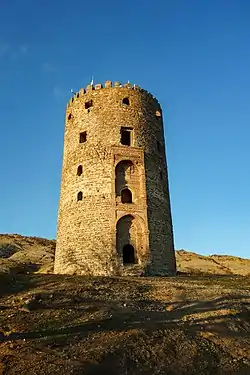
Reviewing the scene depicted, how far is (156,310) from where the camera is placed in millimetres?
13008

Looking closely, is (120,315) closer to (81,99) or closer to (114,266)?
(114,266)

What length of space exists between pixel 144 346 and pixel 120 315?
7.76ft

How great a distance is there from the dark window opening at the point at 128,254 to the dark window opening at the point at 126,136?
645 cm

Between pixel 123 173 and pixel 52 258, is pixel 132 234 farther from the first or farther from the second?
pixel 52 258

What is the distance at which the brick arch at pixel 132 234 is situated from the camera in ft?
70.2

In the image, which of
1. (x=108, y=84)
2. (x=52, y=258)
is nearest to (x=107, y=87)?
(x=108, y=84)

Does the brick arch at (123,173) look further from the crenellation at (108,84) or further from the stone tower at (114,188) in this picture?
the crenellation at (108,84)

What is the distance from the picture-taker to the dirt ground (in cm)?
877

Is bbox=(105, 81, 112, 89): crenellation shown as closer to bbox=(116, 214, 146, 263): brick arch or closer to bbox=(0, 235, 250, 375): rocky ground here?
bbox=(116, 214, 146, 263): brick arch

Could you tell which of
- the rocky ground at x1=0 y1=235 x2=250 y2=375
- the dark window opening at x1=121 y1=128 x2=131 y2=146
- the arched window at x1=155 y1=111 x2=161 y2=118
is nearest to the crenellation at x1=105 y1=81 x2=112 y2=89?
the dark window opening at x1=121 y1=128 x2=131 y2=146

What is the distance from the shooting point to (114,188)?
73.3ft

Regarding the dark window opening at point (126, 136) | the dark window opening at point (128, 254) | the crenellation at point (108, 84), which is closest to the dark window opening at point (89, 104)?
the crenellation at point (108, 84)

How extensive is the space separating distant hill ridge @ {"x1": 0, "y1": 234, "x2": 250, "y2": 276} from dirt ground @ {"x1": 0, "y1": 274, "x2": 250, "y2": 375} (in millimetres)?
18461

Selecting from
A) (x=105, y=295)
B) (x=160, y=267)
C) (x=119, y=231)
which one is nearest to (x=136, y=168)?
(x=119, y=231)
